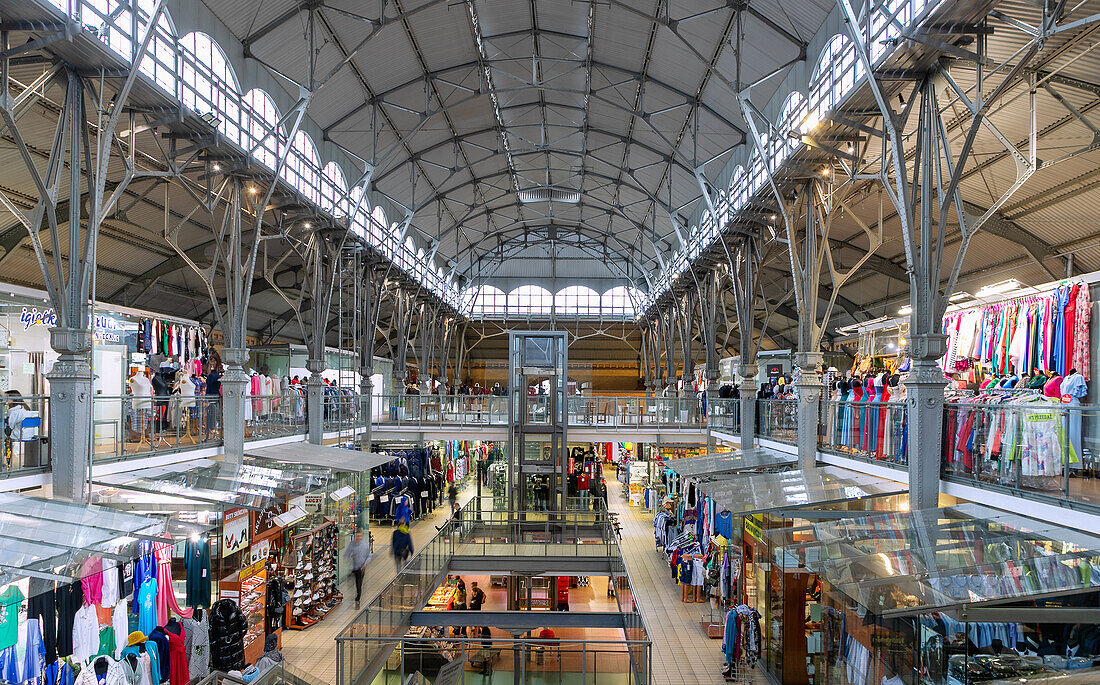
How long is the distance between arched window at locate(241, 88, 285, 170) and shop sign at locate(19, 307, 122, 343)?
5379 millimetres

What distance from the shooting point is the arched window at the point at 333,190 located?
2162cm

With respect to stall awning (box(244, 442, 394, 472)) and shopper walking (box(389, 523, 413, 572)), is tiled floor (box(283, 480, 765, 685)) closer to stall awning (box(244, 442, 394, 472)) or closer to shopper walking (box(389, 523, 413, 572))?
shopper walking (box(389, 523, 413, 572))

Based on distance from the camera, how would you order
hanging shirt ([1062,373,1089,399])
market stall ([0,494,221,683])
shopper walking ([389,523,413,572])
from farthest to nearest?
shopper walking ([389,523,413,572]) → hanging shirt ([1062,373,1089,399]) → market stall ([0,494,221,683])

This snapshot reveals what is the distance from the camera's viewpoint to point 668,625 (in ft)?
51.0

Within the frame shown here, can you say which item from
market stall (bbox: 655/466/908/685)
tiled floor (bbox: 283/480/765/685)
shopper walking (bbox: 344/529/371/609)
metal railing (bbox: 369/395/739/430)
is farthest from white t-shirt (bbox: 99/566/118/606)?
metal railing (bbox: 369/395/739/430)

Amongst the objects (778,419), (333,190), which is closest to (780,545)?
(778,419)

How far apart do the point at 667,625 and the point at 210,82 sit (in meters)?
14.8

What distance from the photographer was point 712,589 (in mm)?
16219

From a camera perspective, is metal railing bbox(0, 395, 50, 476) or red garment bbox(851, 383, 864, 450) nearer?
metal railing bbox(0, 395, 50, 476)

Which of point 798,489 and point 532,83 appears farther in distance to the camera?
point 532,83

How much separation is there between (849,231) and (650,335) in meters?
20.2

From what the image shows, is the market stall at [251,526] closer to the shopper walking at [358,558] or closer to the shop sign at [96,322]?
the shopper walking at [358,558]

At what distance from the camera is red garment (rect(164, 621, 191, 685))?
956cm

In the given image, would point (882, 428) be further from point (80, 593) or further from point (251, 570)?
point (80, 593)
